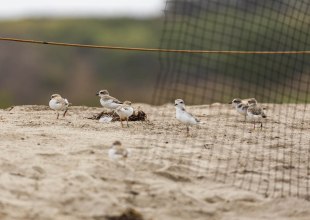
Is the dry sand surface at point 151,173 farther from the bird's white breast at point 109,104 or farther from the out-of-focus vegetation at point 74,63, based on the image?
the out-of-focus vegetation at point 74,63

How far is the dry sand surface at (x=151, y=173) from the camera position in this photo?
29.3 ft

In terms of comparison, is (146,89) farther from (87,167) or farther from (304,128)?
(87,167)

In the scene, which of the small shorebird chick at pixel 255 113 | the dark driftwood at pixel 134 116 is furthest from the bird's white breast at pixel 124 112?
the small shorebird chick at pixel 255 113

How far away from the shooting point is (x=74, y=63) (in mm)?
50625

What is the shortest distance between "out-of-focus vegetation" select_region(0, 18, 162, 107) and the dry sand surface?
1141 inches

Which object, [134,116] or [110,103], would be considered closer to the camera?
[134,116]

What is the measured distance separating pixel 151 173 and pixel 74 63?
1625 inches

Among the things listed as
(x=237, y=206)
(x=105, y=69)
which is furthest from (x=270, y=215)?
(x=105, y=69)

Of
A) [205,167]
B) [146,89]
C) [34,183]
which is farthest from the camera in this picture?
[146,89]

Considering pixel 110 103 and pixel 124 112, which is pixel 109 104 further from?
pixel 124 112

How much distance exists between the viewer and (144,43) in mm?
53250

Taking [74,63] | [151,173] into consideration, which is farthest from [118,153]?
[74,63]

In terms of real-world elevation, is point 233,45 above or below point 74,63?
below

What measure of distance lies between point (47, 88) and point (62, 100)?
3274 cm
